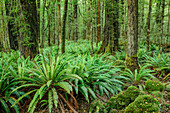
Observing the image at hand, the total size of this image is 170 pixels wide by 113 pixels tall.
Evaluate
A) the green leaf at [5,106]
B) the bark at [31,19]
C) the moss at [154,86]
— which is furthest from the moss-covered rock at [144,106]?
the bark at [31,19]

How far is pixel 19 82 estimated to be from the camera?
9.53ft

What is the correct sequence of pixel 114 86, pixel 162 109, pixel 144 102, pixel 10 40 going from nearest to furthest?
pixel 144 102 < pixel 162 109 < pixel 114 86 < pixel 10 40

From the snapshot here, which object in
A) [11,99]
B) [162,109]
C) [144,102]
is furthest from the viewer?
[11,99]

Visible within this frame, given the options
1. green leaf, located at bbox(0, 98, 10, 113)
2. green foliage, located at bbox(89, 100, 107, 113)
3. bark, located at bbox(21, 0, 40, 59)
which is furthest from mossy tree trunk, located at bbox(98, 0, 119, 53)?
green leaf, located at bbox(0, 98, 10, 113)

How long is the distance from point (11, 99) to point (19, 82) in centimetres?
40

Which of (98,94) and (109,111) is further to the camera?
(98,94)

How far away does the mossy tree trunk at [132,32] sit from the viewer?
4.48m

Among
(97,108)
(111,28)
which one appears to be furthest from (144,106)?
(111,28)

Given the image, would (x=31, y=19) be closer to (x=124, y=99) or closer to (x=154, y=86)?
(x=124, y=99)

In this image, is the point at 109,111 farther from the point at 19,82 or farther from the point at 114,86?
the point at 19,82

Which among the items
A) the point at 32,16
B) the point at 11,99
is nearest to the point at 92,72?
the point at 11,99

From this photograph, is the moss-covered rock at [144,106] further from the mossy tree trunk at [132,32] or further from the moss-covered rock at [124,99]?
the mossy tree trunk at [132,32]

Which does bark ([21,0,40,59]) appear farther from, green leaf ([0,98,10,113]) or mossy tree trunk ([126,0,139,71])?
mossy tree trunk ([126,0,139,71])

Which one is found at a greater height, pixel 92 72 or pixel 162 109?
pixel 92 72
